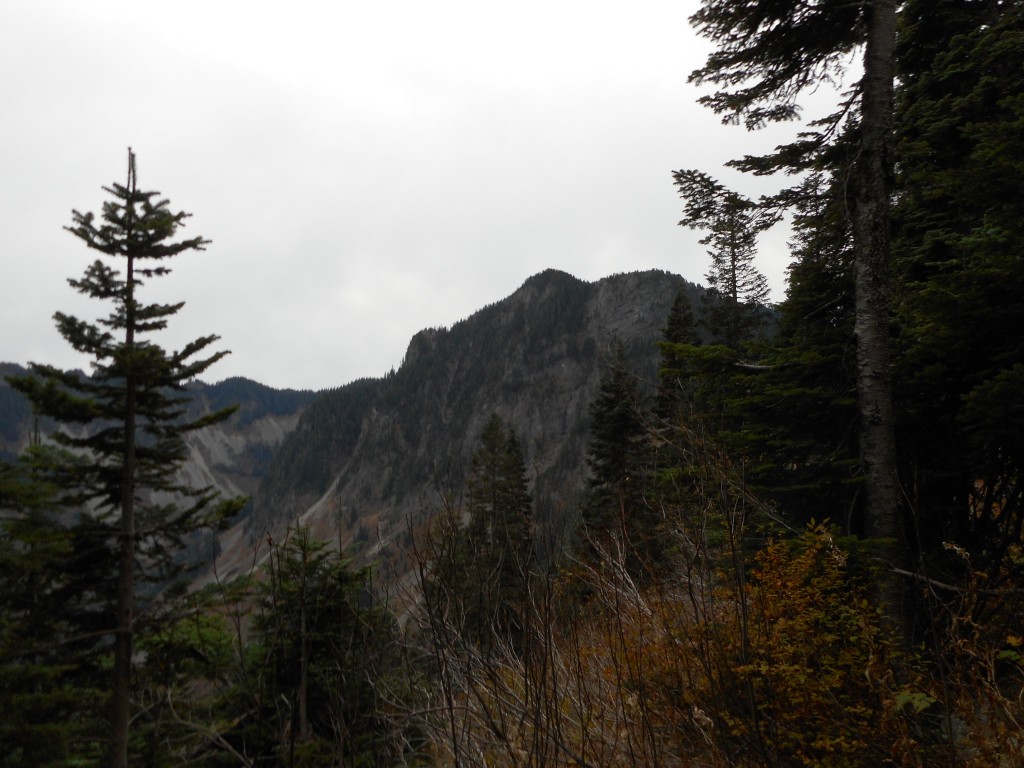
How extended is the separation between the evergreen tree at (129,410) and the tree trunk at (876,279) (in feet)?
36.4

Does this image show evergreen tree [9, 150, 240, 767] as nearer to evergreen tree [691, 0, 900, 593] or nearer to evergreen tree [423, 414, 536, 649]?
evergreen tree [423, 414, 536, 649]

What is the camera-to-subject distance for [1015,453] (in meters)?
5.31

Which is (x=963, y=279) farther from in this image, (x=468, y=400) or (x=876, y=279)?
(x=468, y=400)

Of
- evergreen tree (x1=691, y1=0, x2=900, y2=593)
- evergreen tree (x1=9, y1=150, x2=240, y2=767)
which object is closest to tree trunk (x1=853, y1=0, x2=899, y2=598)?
evergreen tree (x1=691, y1=0, x2=900, y2=593)

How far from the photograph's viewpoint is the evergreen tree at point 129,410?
35.7ft

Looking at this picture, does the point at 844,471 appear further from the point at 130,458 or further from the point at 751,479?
the point at 130,458

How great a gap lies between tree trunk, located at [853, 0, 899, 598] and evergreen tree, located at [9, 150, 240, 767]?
1111 centimetres

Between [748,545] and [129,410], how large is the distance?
1185 centimetres

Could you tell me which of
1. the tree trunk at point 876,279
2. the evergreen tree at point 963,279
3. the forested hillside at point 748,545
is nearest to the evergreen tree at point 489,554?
the forested hillside at point 748,545

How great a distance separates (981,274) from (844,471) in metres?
2.86

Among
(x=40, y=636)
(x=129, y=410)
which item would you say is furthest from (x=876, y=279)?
(x=40, y=636)

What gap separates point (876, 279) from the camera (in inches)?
210

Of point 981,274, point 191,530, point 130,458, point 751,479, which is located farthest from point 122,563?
point 981,274

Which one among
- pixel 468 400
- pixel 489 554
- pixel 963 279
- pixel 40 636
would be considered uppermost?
pixel 468 400
